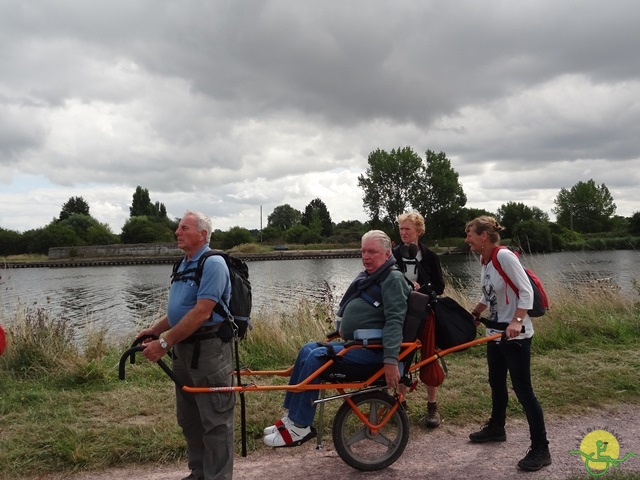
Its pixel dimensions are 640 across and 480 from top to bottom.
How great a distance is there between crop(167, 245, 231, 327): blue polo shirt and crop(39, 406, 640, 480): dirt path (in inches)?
53.0

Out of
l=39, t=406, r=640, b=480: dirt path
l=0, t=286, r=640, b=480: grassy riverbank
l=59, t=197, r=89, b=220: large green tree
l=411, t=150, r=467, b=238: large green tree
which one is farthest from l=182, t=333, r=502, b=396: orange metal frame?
l=59, t=197, r=89, b=220: large green tree

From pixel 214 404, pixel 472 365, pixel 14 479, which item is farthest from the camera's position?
pixel 472 365

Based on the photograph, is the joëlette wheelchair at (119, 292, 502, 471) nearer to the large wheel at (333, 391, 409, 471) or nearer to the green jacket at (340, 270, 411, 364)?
the large wheel at (333, 391, 409, 471)

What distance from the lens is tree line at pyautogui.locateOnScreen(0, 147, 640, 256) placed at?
75000 millimetres

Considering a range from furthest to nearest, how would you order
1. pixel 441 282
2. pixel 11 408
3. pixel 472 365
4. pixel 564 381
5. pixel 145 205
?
pixel 145 205, pixel 472 365, pixel 564 381, pixel 11 408, pixel 441 282

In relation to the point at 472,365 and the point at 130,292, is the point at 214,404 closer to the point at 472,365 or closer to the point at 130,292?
the point at 472,365

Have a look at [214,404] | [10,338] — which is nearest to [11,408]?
[10,338]

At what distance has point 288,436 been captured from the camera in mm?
3592

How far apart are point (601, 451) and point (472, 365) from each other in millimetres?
2539

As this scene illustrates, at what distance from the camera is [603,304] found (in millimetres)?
9109

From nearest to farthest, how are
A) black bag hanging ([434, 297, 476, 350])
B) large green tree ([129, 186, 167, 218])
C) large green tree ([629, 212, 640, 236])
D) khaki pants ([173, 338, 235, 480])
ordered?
khaki pants ([173, 338, 235, 480]) < black bag hanging ([434, 297, 476, 350]) < large green tree ([629, 212, 640, 236]) < large green tree ([129, 186, 167, 218])

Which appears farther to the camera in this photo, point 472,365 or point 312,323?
point 312,323

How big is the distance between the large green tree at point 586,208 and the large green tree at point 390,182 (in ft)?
105

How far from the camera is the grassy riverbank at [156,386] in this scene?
167 inches
